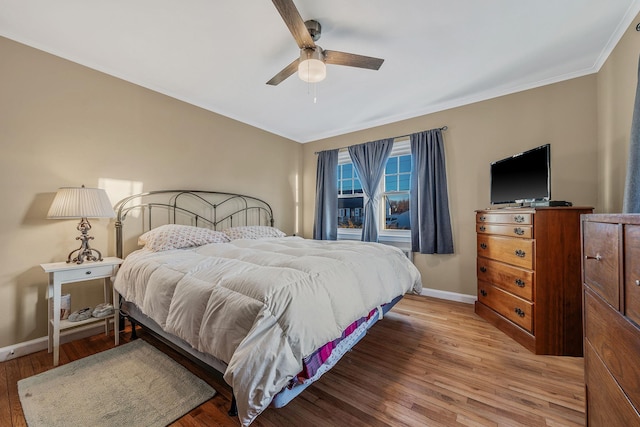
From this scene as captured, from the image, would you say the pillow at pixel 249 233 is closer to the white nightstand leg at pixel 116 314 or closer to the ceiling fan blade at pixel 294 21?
the white nightstand leg at pixel 116 314

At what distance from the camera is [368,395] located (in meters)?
1.54

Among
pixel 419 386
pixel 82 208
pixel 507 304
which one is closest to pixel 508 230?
pixel 507 304

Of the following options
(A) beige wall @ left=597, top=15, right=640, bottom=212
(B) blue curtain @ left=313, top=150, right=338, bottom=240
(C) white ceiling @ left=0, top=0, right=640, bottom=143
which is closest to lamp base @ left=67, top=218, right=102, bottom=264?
(C) white ceiling @ left=0, top=0, right=640, bottom=143

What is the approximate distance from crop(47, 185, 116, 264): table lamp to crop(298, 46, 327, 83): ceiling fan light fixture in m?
2.00

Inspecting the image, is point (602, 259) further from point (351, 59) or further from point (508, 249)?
point (351, 59)

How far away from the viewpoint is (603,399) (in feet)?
2.83

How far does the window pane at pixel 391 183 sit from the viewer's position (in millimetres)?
3893

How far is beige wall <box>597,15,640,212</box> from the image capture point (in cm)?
190

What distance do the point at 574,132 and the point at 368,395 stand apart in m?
3.17

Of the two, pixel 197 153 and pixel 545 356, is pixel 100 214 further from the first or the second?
pixel 545 356

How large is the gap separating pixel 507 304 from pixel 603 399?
1.63m

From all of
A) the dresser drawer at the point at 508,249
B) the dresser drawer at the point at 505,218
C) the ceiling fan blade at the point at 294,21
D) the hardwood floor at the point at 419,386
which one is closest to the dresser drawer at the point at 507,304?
the hardwood floor at the point at 419,386

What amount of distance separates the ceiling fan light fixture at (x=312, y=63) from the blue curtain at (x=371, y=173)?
2037 millimetres

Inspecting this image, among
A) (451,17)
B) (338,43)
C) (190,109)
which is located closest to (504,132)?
(451,17)
